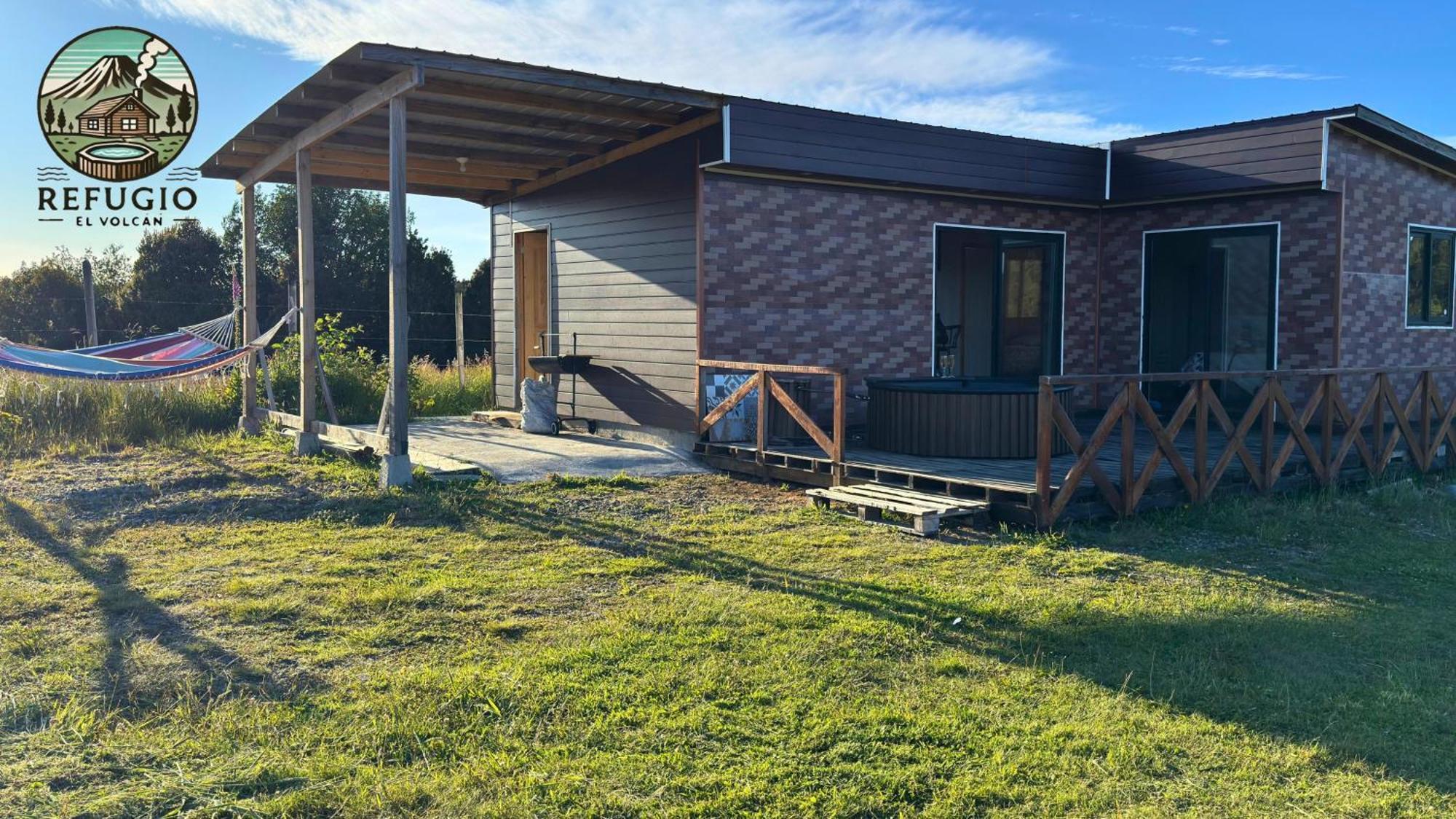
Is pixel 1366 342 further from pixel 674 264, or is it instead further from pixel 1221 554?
pixel 674 264

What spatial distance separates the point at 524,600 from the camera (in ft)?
17.0

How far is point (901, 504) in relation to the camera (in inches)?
274

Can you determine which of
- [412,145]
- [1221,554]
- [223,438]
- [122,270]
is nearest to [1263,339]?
[1221,554]

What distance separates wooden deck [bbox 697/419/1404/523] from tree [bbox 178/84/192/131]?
20.7 feet

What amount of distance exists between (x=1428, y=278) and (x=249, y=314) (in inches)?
494

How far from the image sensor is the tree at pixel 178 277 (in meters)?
23.5

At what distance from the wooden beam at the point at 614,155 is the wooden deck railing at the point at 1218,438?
382 cm

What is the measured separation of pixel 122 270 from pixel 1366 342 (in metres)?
25.0

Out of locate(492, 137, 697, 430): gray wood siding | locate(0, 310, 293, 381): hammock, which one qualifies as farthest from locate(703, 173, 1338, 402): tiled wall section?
locate(0, 310, 293, 381): hammock

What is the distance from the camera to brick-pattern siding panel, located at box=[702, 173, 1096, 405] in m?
9.48

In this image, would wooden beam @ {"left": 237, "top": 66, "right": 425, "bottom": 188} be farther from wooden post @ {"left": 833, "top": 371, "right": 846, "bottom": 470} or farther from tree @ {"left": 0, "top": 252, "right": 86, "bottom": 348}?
tree @ {"left": 0, "top": 252, "right": 86, "bottom": 348}

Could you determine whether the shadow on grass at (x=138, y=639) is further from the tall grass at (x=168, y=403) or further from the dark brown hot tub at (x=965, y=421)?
the dark brown hot tub at (x=965, y=421)

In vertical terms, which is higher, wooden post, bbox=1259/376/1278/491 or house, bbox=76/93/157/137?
house, bbox=76/93/157/137

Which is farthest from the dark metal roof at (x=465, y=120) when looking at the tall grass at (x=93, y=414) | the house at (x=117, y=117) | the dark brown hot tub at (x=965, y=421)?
the dark brown hot tub at (x=965, y=421)
